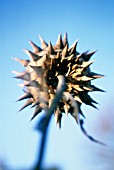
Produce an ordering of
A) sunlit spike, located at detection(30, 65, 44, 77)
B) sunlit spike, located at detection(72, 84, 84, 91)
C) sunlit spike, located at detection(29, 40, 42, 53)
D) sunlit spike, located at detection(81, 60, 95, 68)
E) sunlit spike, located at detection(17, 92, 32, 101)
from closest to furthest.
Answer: sunlit spike, located at detection(72, 84, 84, 91)
sunlit spike, located at detection(30, 65, 44, 77)
sunlit spike, located at detection(81, 60, 95, 68)
sunlit spike, located at detection(17, 92, 32, 101)
sunlit spike, located at detection(29, 40, 42, 53)

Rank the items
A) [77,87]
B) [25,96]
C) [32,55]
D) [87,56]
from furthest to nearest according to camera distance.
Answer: [87,56]
[25,96]
[32,55]
[77,87]

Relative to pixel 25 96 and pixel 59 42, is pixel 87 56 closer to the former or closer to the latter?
pixel 59 42

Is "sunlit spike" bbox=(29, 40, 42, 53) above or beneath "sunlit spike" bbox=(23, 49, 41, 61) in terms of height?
above

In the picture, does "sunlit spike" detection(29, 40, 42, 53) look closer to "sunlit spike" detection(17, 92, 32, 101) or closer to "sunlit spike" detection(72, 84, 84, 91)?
"sunlit spike" detection(17, 92, 32, 101)

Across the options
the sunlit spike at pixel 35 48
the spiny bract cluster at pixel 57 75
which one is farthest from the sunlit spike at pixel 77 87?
the sunlit spike at pixel 35 48

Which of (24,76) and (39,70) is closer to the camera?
(39,70)

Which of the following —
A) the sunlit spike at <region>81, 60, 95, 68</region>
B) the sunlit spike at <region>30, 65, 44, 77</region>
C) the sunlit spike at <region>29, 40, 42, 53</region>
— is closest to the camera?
the sunlit spike at <region>30, 65, 44, 77</region>

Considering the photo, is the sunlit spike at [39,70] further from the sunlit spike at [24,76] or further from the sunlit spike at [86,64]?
the sunlit spike at [86,64]

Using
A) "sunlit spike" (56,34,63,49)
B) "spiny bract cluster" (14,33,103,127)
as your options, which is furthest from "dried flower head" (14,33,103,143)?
"sunlit spike" (56,34,63,49)

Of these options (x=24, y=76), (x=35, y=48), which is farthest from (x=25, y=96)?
(x=35, y=48)
